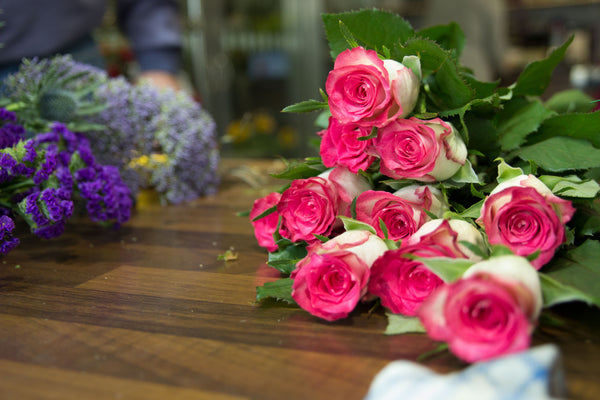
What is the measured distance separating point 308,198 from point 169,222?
0.43 m

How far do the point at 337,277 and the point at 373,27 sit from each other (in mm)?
314

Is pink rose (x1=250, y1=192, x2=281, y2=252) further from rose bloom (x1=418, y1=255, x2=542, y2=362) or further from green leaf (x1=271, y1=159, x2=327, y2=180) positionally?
rose bloom (x1=418, y1=255, x2=542, y2=362)

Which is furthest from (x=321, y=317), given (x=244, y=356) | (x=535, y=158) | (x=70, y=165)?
(x=70, y=165)

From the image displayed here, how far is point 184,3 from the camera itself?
3703 millimetres

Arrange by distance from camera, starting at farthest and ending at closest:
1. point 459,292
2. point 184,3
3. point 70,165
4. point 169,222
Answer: point 184,3
point 169,222
point 70,165
point 459,292

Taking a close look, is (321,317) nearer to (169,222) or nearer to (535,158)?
(535,158)

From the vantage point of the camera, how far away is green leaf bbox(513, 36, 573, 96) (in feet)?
2.08

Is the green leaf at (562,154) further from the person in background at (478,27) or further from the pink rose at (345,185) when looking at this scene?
the person in background at (478,27)

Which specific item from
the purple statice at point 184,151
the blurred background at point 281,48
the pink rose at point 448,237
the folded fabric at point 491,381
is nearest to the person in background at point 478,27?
the blurred background at point 281,48

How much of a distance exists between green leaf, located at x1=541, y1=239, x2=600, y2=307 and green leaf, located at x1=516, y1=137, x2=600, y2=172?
12cm

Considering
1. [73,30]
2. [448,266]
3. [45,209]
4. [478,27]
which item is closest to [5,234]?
[45,209]

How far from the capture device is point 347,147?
566 mm

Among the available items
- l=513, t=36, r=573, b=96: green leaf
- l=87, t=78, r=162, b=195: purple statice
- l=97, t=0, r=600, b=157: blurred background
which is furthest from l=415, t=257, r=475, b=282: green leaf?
l=97, t=0, r=600, b=157: blurred background

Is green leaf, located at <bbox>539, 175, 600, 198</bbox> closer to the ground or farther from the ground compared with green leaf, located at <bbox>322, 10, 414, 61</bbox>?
closer to the ground
